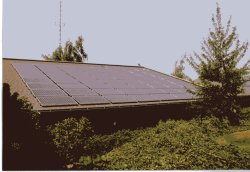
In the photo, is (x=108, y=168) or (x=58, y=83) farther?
(x=58, y=83)

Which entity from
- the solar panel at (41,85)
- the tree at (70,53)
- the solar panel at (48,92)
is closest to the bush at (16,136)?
the solar panel at (48,92)

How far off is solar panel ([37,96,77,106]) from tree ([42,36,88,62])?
2942 centimetres

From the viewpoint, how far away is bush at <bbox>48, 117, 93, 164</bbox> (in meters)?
11.5

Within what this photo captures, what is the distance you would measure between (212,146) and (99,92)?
646cm

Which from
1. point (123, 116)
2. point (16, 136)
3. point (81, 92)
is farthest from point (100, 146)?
point (16, 136)

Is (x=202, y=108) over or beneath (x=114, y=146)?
over

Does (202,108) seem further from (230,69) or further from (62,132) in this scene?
(62,132)

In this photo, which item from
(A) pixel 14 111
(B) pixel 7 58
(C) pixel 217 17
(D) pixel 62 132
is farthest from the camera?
(B) pixel 7 58

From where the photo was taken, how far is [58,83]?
16219 millimetres

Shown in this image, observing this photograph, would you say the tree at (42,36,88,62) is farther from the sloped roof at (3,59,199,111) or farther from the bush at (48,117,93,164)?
the bush at (48,117,93,164)

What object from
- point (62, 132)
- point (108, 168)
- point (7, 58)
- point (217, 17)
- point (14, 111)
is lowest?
point (108, 168)

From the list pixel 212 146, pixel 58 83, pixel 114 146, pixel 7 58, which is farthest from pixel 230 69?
pixel 7 58

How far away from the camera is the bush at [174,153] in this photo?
37.2 ft

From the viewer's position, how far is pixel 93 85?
17.4 m
